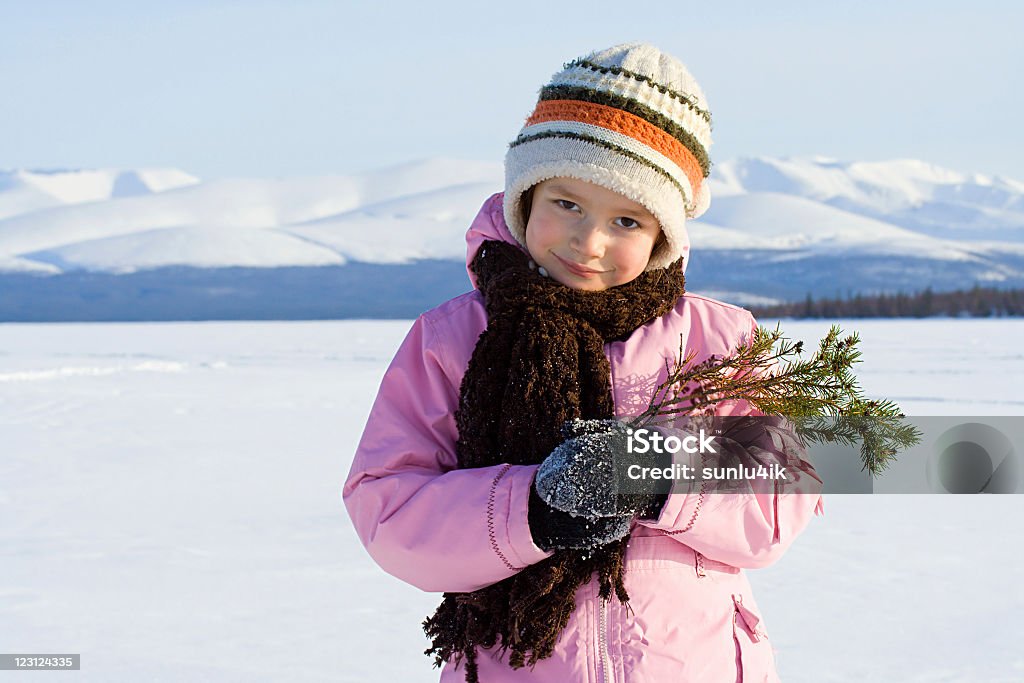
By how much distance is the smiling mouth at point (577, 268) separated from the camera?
1.49 metres

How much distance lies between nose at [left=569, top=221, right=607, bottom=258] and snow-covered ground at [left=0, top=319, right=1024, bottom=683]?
1711mm

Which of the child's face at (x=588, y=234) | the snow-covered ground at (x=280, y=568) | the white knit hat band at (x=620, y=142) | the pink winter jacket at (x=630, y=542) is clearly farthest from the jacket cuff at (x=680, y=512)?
the snow-covered ground at (x=280, y=568)

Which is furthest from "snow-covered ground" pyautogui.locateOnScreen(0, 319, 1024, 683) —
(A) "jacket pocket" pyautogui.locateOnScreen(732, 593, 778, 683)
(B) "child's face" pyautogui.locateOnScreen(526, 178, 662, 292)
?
(B) "child's face" pyautogui.locateOnScreen(526, 178, 662, 292)

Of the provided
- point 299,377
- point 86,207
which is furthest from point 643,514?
point 86,207

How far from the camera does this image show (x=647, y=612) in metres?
1.39

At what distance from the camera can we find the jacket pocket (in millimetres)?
1431

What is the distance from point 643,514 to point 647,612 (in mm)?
149

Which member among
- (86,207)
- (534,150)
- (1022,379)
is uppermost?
(86,207)

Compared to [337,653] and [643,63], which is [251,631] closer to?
[337,653]

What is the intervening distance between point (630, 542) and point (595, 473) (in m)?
0.21

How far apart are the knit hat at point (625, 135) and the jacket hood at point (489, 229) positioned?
0.07 ft

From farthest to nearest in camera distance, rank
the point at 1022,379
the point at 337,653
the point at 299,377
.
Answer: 1. the point at 299,377
2. the point at 1022,379
3. the point at 337,653

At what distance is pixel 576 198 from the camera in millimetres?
1497

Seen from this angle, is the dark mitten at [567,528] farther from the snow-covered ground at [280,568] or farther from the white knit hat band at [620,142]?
the snow-covered ground at [280,568]
